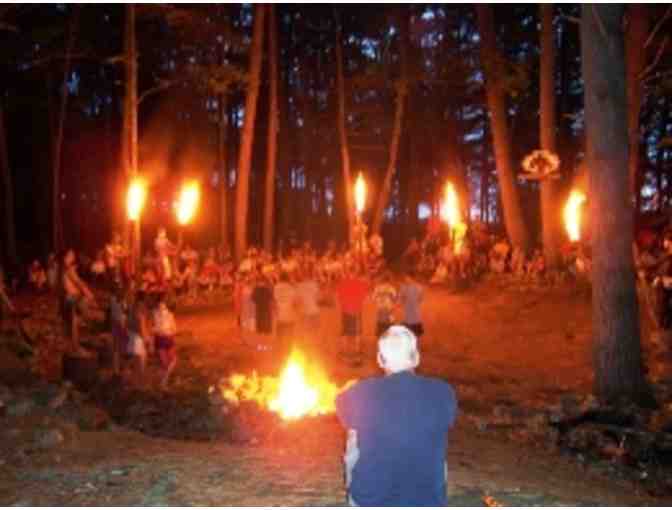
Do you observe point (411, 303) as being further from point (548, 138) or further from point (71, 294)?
point (548, 138)

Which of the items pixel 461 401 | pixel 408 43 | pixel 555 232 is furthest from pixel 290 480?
pixel 408 43

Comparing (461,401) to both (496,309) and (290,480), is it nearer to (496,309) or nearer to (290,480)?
(290,480)

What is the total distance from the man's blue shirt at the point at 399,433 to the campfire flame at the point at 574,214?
19.3 meters

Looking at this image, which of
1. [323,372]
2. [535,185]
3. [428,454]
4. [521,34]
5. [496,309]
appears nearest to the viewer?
[428,454]

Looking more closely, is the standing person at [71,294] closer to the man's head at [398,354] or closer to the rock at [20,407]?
the rock at [20,407]

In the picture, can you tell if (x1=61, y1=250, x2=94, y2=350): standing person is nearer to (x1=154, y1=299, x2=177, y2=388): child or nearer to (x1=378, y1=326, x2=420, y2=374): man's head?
(x1=154, y1=299, x2=177, y2=388): child

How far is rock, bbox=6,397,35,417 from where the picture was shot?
34.5 ft

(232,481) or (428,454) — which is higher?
(428,454)

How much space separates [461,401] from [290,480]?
558 centimetres

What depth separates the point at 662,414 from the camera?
1102cm

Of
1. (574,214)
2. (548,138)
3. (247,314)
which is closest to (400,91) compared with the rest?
(548,138)

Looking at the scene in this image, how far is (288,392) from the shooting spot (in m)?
11.9

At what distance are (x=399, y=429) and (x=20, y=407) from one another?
828 cm

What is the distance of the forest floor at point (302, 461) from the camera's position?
23.0 ft
